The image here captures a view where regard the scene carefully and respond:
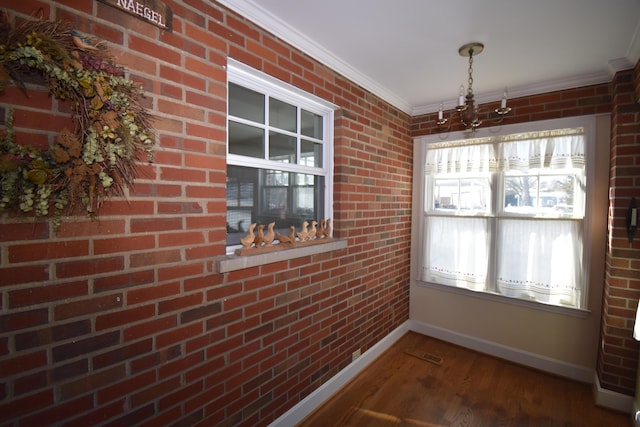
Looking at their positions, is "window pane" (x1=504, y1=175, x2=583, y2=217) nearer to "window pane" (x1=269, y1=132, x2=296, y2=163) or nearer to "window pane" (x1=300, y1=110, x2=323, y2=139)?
"window pane" (x1=300, y1=110, x2=323, y2=139)

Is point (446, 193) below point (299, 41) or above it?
below

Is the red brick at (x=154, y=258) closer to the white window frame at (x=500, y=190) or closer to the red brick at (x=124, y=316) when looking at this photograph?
the red brick at (x=124, y=316)

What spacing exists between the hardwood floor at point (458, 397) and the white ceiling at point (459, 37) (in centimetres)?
262

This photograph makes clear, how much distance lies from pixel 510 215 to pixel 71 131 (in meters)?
3.32

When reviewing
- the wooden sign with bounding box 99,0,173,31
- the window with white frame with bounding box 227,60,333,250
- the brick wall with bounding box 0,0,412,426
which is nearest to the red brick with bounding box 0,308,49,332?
the brick wall with bounding box 0,0,412,426

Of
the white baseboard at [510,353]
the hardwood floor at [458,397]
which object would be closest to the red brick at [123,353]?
the hardwood floor at [458,397]

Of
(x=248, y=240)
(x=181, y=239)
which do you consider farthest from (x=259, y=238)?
(x=181, y=239)

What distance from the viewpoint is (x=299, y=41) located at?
1.89 metres

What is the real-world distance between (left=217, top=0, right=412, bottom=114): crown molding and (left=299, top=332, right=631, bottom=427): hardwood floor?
2614mm

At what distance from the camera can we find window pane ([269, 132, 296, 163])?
6.34ft

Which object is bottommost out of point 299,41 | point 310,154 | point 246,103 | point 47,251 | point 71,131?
point 47,251

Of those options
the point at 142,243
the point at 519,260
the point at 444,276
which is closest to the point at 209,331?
the point at 142,243

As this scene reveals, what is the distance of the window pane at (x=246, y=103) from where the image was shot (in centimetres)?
171

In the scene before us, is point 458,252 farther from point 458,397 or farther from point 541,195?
point 458,397
